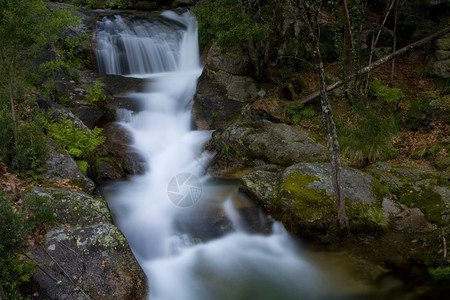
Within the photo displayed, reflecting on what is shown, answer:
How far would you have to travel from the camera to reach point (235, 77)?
1234 centimetres

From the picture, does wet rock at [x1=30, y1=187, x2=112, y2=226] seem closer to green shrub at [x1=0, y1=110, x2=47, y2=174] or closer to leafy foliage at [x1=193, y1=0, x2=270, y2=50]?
green shrub at [x1=0, y1=110, x2=47, y2=174]

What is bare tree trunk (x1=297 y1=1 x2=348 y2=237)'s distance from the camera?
5.23 m

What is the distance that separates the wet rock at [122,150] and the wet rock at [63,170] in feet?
6.39

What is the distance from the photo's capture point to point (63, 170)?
254 inches

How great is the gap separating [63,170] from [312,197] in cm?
542

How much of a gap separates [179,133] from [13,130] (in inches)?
220

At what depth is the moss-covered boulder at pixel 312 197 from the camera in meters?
6.18

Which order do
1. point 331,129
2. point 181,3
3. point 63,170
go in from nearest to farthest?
point 331,129, point 63,170, point 181,3

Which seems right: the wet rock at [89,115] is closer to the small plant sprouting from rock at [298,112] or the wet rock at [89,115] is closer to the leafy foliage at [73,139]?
the leafy foliage at [73,139]

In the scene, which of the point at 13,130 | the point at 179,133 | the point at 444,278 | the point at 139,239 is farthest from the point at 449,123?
the point at 13,130

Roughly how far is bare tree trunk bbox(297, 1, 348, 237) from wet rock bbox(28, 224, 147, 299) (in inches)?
150

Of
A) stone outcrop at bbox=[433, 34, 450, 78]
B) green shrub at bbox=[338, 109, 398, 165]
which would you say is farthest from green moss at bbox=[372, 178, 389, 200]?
stone outcrop at bbox=[433, 34, 450, 78]

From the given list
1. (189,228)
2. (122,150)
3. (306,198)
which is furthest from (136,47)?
(306,198)

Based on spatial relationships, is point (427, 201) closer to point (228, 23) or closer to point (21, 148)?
point (228, 23)
